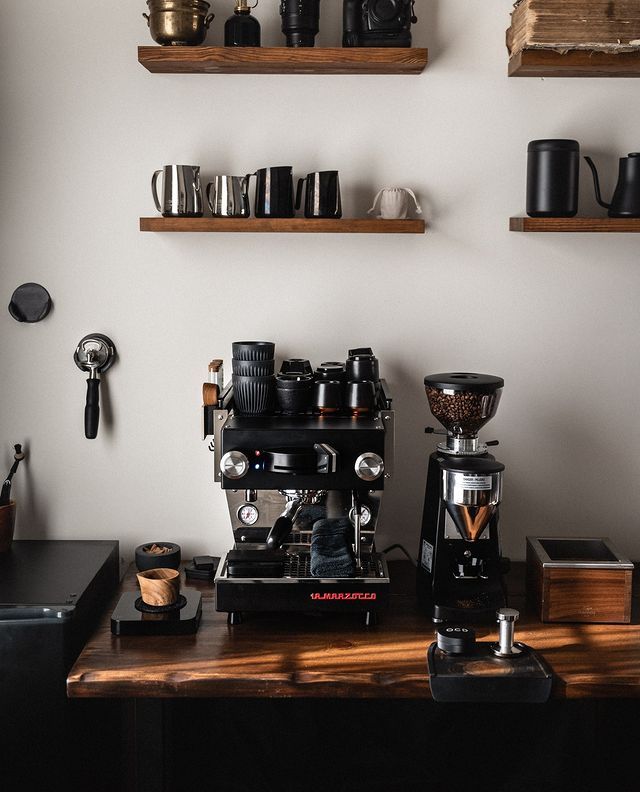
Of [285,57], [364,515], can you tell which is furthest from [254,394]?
[285,57]

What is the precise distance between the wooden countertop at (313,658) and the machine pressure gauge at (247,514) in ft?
0.74

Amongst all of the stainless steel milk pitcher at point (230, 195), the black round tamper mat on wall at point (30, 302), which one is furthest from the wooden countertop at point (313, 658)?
the stainless steel milk pitcher at point (230, 195)

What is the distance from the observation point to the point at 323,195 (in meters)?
2.25

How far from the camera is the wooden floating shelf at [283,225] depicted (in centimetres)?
223

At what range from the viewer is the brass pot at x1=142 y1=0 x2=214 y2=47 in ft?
7.16

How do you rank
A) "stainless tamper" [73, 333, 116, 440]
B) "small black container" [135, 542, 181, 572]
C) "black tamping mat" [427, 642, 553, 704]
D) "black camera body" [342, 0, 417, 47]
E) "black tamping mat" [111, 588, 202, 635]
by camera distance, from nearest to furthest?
"black tamping mat" [427, 642, 553, 704] < "black tamping mat" [111, 588, 202, 635] < "black camera body" [342, 0, 417, 47] < "small black container" [135, 542, 181, 572] < "stainless tamper" [73, 333, 116, 440]

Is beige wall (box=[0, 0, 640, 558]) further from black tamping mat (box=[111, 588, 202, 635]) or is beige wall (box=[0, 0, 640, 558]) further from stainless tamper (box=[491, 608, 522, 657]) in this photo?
stainless tamper (box=[491, 608, 522, 657])

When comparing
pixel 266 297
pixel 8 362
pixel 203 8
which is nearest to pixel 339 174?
pixel 266 297

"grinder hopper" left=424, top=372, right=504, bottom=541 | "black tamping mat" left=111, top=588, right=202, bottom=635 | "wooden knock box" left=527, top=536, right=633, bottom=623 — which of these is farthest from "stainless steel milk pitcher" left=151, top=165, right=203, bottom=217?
"wooden knock box" left=527, top=536, right=633, bottom=623

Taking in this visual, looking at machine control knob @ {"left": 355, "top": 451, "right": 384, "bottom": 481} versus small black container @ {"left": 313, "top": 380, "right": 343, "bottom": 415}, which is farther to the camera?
small black container @ {"left": 313, "top": 380, "right": 343, "bottom": 415}

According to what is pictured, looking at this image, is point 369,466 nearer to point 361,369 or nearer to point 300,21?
point 361,369

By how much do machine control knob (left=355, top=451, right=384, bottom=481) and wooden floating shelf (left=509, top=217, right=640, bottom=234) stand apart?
0.71m

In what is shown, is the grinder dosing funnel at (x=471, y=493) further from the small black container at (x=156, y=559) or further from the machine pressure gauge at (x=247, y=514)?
the small black container at (x=156, y=559)

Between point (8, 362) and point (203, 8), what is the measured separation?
41.2 inches
